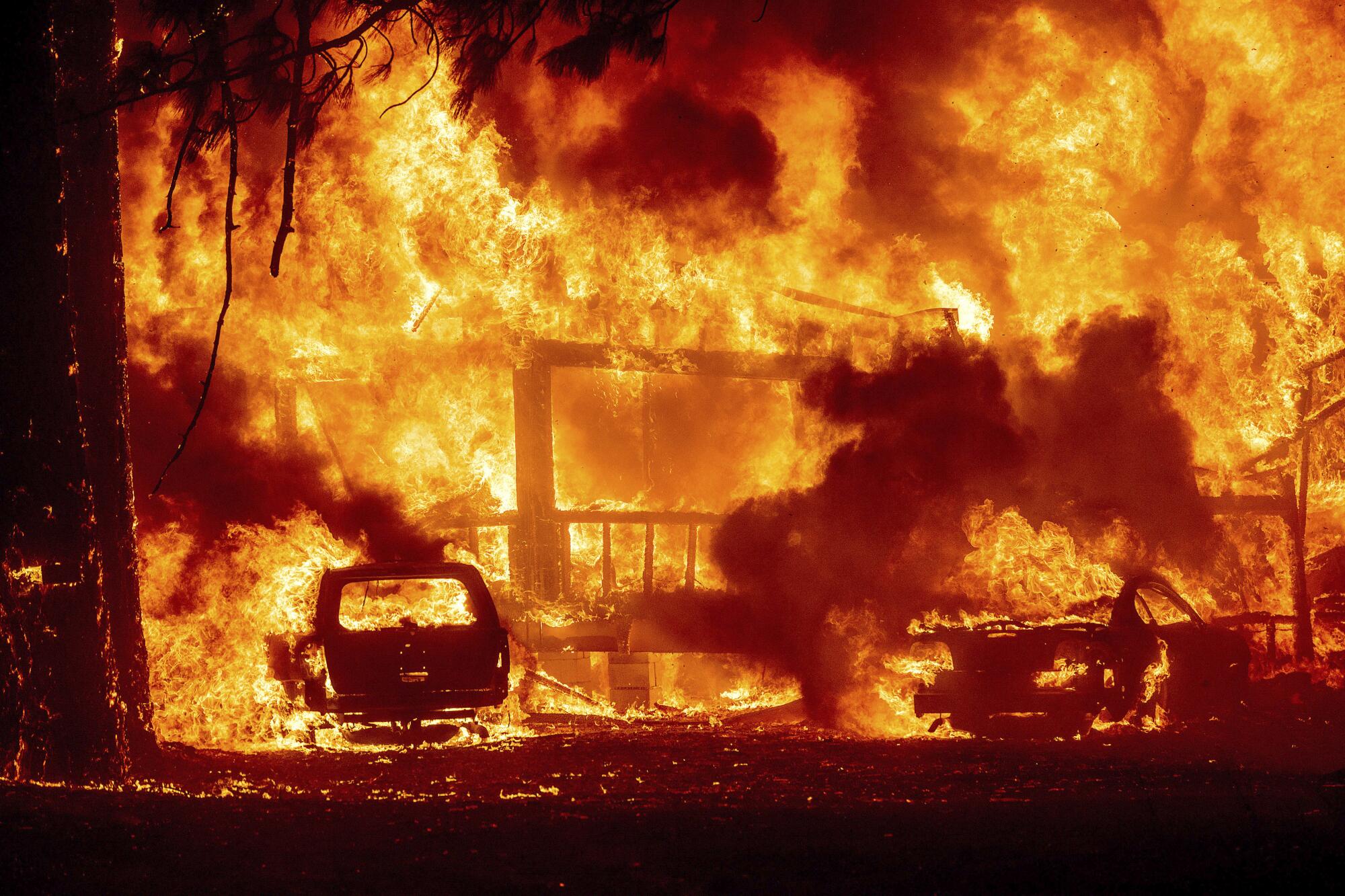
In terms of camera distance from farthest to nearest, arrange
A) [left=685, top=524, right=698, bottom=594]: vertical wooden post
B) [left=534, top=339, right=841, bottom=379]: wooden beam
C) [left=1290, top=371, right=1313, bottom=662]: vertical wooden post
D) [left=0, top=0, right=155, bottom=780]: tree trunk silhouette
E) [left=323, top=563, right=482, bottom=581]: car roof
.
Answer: [left=534, top=339, right=841, bottom=379]: wooden beam < [left=685, top=524, right=698, bottom=594]: vertical wooden post < [left=1290, top=371, right=1313, bottom=662]: vertical wooden post < [left=323, top=563, right=482, bottom=581]: car roof < [left=0, top=0, right=155, bottom=780]: tree trunk silhouette

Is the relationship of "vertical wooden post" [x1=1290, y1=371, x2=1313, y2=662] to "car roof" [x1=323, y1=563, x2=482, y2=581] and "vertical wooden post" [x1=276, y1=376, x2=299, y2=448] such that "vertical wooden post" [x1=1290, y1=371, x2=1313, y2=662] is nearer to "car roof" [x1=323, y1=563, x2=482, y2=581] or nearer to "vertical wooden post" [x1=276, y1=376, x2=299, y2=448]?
"car roof" [x1=323, y1=563, x2=482, y2=581]

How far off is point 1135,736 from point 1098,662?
78 centimetres

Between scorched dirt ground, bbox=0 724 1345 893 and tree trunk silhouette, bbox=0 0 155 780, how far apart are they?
805mm

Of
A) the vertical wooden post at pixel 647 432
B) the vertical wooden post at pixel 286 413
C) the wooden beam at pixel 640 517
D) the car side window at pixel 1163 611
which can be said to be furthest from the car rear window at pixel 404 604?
the car side window at pixel 1163 611

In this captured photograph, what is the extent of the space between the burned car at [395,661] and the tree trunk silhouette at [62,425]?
1778 mm

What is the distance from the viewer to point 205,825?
6.65m

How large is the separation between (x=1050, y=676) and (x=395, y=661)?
228 inches

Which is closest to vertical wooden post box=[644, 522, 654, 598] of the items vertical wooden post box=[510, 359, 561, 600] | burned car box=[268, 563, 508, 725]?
vertical wooden post box=[510, 359, 561, 600]

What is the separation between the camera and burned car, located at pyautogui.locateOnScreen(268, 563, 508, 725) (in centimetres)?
1049

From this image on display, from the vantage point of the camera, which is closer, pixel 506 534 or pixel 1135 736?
pixel 1135 736

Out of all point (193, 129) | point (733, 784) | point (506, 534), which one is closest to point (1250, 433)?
point (506, 534)

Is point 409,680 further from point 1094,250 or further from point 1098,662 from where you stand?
point 1094,250

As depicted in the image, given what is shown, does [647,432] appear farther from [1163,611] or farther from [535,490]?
[1163,611]

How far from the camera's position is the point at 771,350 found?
60.1 ft
